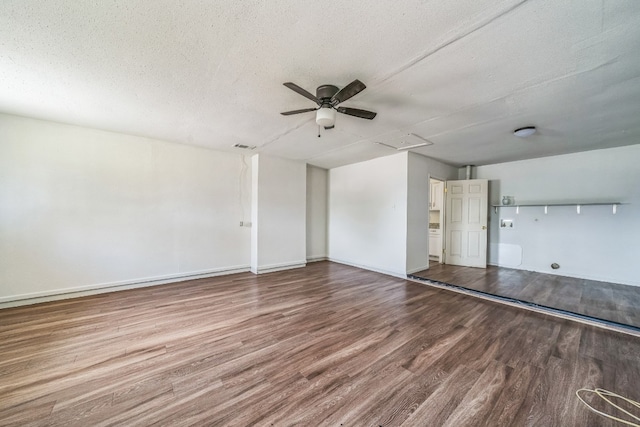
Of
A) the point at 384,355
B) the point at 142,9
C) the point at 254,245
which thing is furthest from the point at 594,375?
the point at 254,245

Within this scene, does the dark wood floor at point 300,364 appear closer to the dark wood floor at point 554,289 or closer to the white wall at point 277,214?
the dark wood floor at point 554,289

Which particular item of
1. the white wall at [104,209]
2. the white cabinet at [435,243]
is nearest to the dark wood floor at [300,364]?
the white wall at [104,209]

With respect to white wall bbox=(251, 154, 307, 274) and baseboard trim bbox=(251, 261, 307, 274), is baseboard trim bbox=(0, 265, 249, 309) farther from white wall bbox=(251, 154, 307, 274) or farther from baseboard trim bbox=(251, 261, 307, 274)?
white wall bbox=(251, 154, 307, 274)

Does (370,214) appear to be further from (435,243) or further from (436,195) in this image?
(436,195)

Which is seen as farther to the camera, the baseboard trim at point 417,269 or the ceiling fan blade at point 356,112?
the baseboard trim at point 417,269

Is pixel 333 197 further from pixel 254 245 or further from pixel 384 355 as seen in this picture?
pixel 384 355

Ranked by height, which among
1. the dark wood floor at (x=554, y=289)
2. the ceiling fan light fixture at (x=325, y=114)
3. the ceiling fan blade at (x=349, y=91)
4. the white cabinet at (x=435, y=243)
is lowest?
the dark wood floor at (x=554, y=289)

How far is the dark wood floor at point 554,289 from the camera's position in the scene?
9.98 ft

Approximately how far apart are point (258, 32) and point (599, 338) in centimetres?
448

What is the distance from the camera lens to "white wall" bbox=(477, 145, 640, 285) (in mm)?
4266

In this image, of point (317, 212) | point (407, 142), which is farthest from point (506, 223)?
point (317, 212)

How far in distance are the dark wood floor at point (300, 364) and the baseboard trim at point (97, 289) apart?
17 cm

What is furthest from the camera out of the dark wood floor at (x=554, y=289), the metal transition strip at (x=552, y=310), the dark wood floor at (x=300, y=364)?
the dark wood floor at (x=554, y=289)

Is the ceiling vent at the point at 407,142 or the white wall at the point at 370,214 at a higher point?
the ceiling vent at the point at 407,142
